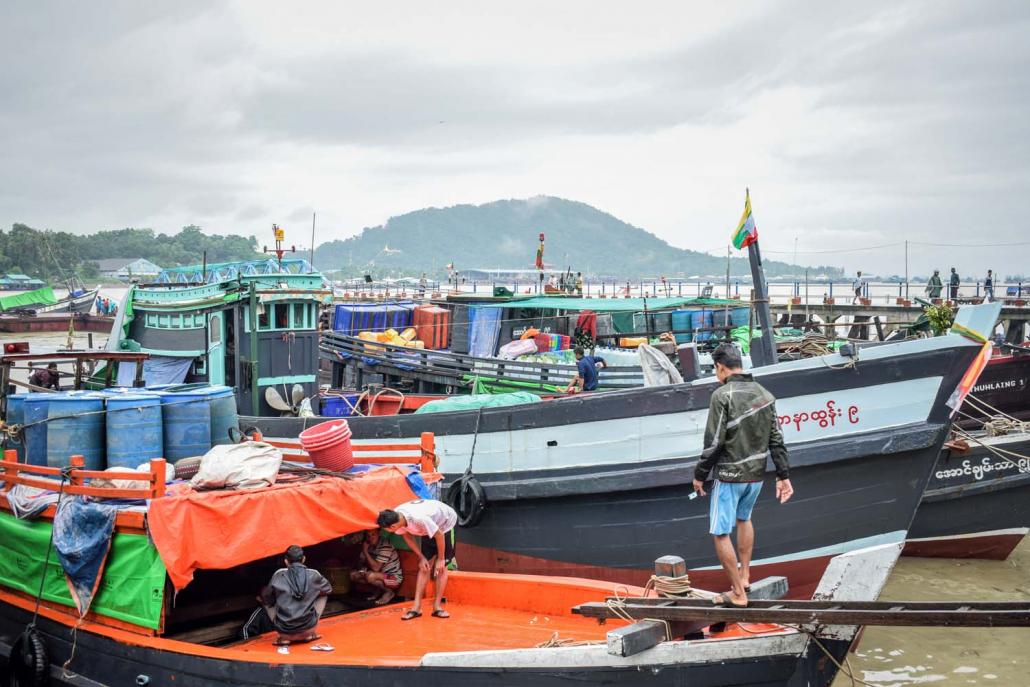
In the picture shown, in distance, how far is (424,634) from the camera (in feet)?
23.3

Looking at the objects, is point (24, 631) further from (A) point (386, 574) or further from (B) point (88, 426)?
(A) point (386, 574)

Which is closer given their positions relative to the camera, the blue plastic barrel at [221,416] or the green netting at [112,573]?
the green netting at [112,573]

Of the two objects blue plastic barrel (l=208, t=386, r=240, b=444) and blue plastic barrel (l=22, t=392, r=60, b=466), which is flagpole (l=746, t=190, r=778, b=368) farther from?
blue plastic barrel (l=22, t=392, r=60, b=466)

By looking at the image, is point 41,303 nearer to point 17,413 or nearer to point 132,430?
point 17,413

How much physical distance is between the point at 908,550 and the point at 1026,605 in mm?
9231

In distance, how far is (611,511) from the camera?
923cm

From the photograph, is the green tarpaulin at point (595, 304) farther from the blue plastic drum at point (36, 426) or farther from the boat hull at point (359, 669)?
the boat hull at point (359, 669)

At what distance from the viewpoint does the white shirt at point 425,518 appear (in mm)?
7246

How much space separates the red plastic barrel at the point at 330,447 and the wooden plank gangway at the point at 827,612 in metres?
3.42

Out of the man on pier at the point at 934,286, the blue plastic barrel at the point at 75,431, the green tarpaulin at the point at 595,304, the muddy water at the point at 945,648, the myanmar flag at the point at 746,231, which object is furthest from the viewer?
the man on pier at the point at 934,286

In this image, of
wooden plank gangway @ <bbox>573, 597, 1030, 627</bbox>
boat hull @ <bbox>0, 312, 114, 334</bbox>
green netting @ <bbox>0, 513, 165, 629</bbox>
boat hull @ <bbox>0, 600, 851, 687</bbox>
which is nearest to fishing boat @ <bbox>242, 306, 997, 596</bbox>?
wooden plank gangway @ <bbox>573, 597, 1030, 627</bbox>

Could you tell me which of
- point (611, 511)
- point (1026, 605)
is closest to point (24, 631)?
point (611, 511)

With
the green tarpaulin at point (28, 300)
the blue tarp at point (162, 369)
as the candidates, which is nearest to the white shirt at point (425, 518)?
the blue tarp at point (162, 369)

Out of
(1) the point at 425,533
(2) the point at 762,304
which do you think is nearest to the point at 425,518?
(1) the point at 425,533
